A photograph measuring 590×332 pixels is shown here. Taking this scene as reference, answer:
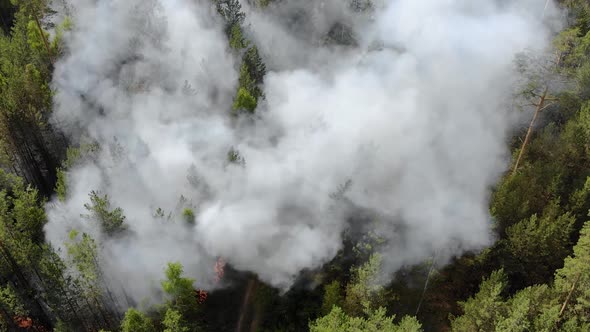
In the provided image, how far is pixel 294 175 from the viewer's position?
21.1 metres

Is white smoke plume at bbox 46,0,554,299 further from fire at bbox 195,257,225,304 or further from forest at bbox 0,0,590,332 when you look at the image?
fire at bbox 195,257,225,304

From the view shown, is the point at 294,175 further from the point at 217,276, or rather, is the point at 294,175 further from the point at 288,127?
the point at 217,276

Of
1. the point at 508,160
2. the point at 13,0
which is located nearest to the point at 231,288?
the point at 508,160

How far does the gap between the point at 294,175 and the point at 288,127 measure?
375 cm

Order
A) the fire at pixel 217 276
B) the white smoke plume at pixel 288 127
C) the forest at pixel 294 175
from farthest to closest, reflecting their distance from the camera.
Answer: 1. the fire at pixel 217 276
2. the white smoke plume at pixel 288 127
3. the forest at pixel 294 175

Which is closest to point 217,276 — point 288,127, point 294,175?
point 294,175

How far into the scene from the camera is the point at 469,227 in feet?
72.8

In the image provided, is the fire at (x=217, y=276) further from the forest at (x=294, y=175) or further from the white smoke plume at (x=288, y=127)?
the white smoke plume at (x=288, y=127)

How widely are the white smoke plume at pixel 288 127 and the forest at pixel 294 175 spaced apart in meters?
0.11

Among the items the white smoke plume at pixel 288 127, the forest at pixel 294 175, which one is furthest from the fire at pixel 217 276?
the white smoke plume at pixel 288 127

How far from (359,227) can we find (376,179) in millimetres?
2718

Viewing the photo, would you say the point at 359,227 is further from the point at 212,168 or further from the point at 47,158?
the point at 47,158

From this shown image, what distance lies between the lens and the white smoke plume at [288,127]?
2062 centimetres

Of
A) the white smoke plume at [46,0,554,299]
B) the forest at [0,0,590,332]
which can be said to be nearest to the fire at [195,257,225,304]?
the forest at [0,0,590,332]
